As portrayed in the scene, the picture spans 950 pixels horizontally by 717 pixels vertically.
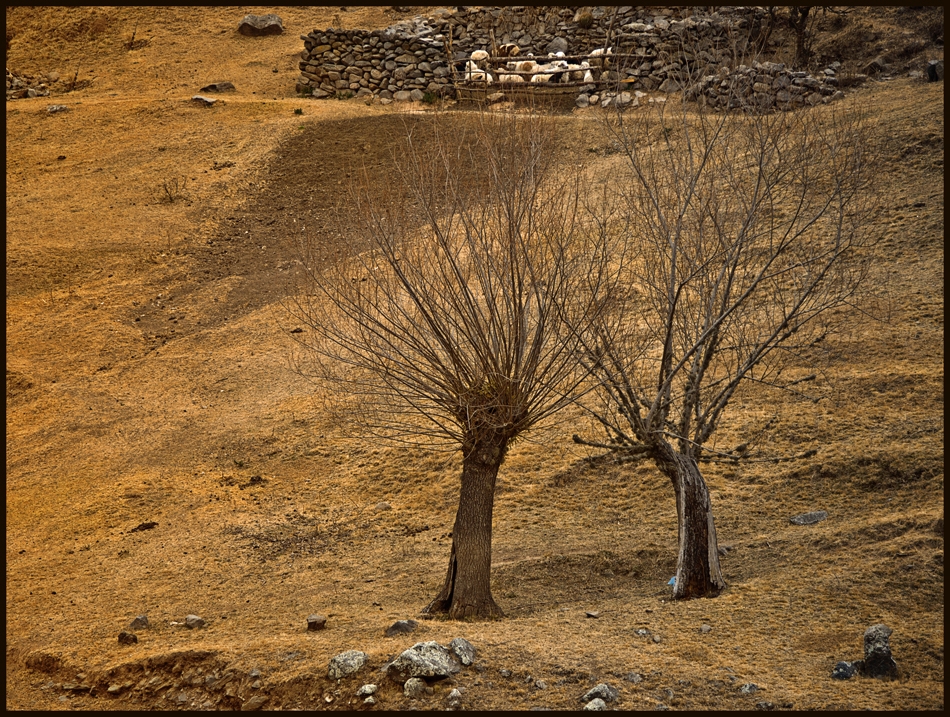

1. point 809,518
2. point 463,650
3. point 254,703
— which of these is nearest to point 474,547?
point 463,650

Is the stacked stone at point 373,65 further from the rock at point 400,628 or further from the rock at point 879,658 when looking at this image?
the rock at point 879,658

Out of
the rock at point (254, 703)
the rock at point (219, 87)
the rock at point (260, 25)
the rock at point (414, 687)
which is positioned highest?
the rock at point (260, 25)

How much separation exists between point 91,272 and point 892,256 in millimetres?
16757

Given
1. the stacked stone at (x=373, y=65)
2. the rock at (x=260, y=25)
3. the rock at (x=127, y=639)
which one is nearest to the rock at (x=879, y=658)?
the rock at (x=127, y=639)

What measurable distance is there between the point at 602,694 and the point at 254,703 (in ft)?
8.91

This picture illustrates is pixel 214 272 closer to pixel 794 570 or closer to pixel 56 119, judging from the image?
pixel 56 119

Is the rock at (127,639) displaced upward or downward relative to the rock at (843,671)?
downward

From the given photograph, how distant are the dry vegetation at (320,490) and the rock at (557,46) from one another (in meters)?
5.86

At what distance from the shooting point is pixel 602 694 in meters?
6.45

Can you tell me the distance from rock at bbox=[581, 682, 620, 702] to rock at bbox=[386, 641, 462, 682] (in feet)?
3.33

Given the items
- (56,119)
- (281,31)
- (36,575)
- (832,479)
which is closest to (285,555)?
(36,575)

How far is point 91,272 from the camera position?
2066 cm

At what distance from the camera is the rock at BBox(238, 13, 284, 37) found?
3441 centimetres

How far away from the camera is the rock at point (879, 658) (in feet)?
21.6
